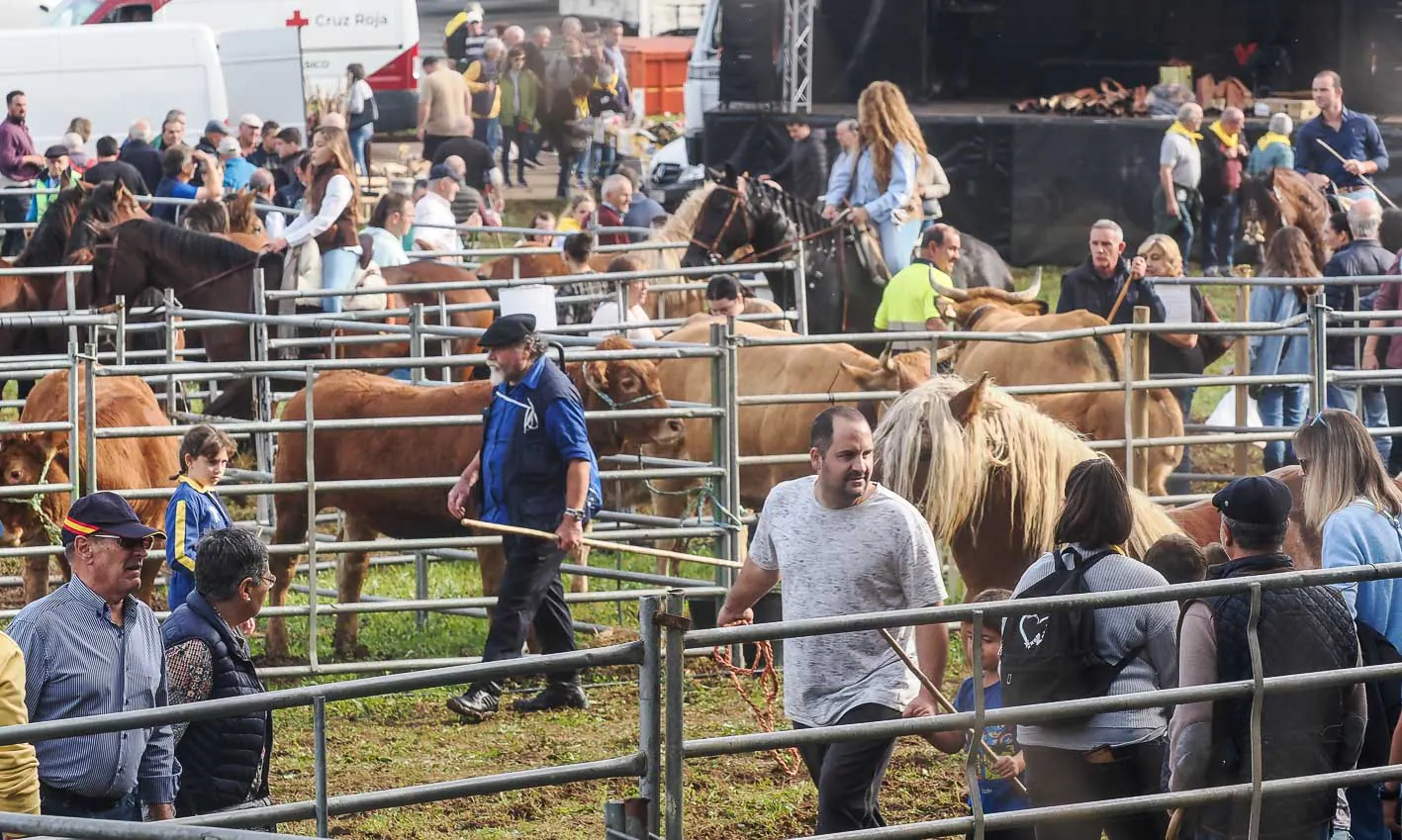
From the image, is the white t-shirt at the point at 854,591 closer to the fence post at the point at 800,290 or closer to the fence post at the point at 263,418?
the fence post at the point at 263,418

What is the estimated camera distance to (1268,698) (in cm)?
504

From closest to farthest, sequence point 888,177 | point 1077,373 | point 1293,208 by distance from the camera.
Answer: point 1077,373 → point 1293,208 → point 888,177

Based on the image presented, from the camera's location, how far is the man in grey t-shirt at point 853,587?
5629mm

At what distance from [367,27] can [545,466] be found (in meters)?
20.0

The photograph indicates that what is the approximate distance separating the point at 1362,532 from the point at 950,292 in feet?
20.6

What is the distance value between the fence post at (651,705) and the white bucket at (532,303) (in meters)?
7.30

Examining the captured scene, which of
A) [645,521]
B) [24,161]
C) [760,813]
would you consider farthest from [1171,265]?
[24,161]

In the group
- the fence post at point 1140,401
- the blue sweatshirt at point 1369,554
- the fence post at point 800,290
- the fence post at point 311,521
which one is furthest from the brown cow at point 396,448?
the blue sweatshirt at point 1369,554

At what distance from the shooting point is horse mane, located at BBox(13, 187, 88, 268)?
14922mm

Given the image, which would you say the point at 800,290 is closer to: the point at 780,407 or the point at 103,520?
the point at 780,407

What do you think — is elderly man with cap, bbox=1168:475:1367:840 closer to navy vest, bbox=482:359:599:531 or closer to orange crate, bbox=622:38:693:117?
navy vest, bbox=482:359:599:531

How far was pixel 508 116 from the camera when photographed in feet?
89.6

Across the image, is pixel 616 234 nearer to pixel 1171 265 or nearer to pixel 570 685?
pixel 1171 265

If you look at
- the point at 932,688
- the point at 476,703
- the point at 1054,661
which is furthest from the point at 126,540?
the point at 476,703
